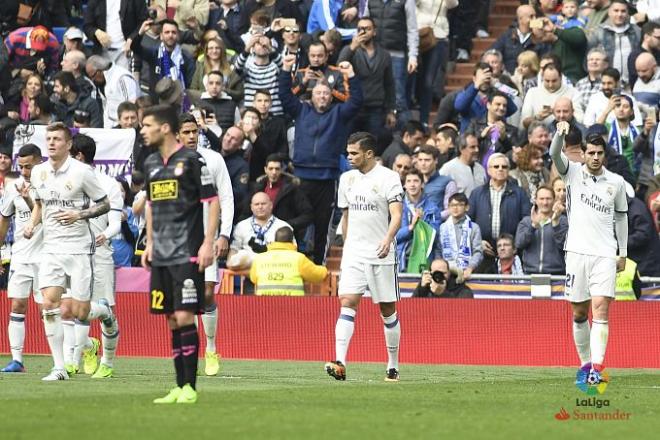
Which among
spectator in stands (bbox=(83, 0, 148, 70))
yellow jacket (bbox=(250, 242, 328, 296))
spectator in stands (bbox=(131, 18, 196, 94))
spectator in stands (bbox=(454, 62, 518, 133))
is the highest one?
spectator in stands (bbox=(83, 0, 148, 70))

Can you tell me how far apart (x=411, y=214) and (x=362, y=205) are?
5.33 metres

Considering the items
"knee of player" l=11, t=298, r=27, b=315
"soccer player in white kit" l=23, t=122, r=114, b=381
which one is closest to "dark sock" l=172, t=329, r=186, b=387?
"soccer player in white kit" l=23, t=122, r=114, b=381

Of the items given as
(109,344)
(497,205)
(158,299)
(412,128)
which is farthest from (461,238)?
(158,299)

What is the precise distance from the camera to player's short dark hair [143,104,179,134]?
13.3 metres

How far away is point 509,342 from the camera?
21.5m

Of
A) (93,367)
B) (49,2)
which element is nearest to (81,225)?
(93,367)

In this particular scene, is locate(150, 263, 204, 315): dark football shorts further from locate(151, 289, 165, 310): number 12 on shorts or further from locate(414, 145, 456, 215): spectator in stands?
locate(414, 145, 456, 215): spectator in stands

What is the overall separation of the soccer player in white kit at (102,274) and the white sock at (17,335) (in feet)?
2.66

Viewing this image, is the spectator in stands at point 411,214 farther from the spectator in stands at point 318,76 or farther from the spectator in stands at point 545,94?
the spectator in stands at point 545,94

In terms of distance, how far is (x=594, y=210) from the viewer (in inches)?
658

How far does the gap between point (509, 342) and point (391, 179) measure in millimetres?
4905

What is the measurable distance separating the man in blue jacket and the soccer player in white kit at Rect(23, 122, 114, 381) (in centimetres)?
748

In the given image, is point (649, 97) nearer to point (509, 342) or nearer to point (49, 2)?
point (509, 342)

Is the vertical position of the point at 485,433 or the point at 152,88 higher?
the point at 152,88
